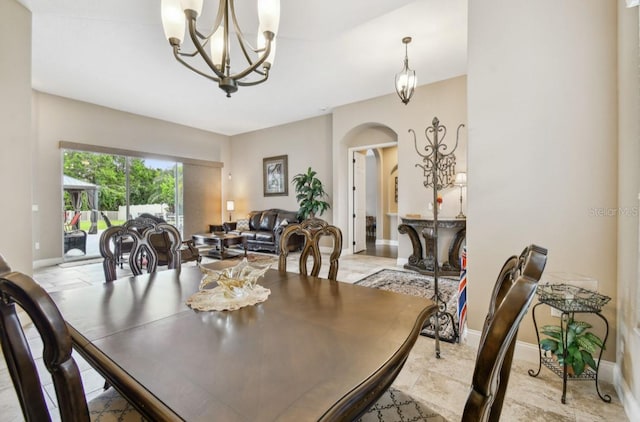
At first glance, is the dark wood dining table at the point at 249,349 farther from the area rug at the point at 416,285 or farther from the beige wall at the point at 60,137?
the beige wall at the point at 60,137

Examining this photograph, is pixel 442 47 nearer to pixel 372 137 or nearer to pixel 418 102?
pixel 418 102

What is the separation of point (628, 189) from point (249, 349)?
7.30ft

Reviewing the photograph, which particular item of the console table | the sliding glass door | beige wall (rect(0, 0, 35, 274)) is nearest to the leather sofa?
the sliding glass door

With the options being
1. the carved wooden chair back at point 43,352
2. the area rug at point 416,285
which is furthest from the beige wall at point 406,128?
the carved wooden chair back at point 43,352

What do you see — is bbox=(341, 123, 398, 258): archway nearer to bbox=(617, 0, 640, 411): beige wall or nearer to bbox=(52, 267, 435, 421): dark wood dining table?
bbox=(617, 0, 640, 411): beige wall

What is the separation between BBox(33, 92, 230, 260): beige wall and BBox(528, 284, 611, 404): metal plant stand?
7.36 m

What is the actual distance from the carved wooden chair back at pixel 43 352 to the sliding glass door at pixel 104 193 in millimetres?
6537

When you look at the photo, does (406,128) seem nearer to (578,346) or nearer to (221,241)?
(221,241)

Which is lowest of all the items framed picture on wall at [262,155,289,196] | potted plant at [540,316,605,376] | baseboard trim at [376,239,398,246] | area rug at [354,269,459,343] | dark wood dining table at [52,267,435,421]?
area rug at [354,269,459,343]

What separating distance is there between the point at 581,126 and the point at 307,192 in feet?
16.0

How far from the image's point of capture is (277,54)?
151 inches

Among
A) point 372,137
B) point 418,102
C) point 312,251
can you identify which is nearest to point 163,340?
point 312,251

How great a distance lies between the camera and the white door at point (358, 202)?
21.4 ft

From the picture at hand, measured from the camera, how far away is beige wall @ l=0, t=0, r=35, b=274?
2.52m
